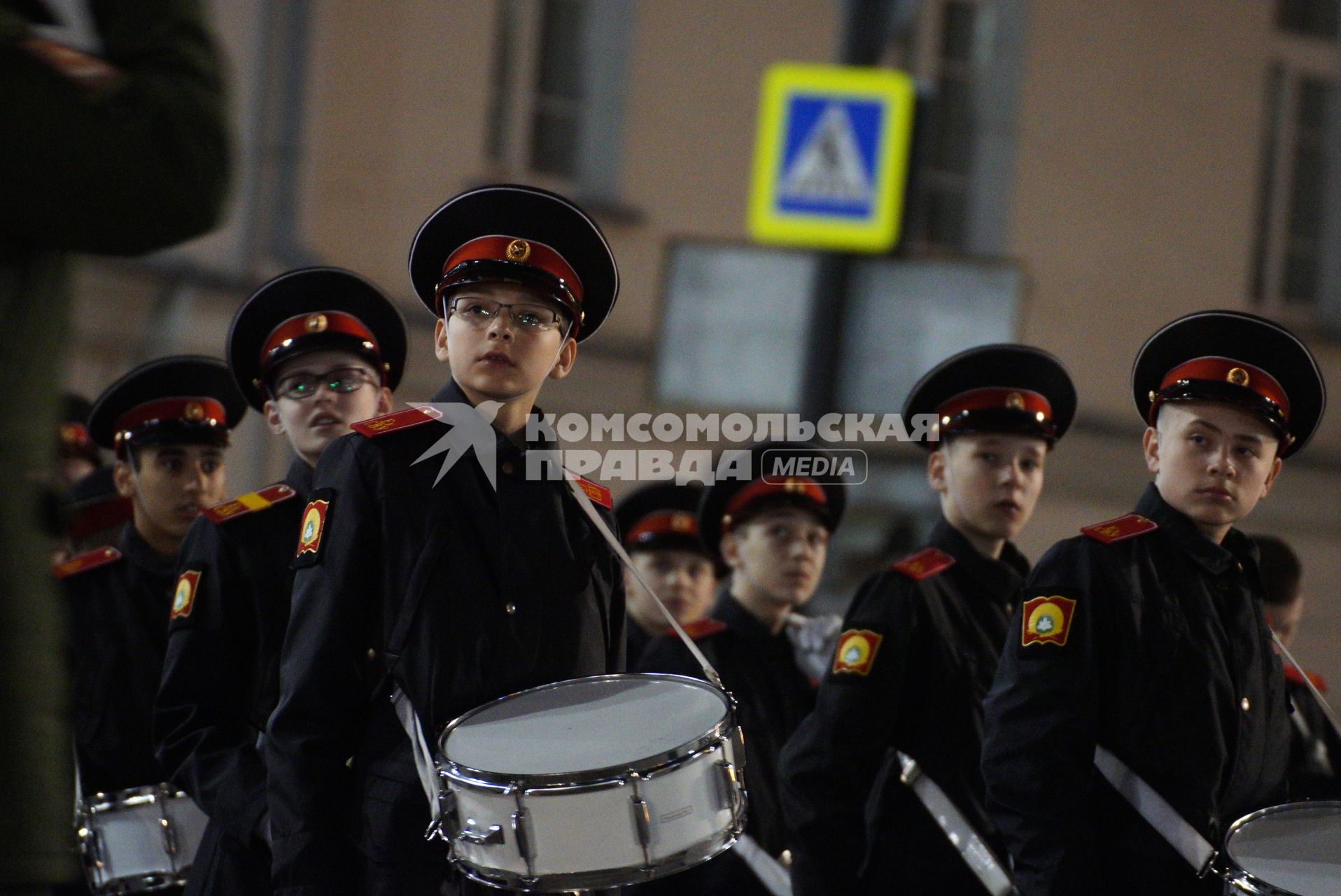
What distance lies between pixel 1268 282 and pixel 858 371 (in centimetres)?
678

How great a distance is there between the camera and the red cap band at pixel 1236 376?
11.9ft

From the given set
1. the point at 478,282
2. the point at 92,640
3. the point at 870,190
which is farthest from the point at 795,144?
the point at 478,282

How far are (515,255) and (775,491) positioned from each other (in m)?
2.07

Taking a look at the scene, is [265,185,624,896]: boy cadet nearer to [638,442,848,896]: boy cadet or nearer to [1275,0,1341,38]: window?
[638,442,848,896]: boy cadet

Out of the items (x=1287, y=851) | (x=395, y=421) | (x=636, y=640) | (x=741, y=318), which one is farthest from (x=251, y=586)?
(x=741, y=318)

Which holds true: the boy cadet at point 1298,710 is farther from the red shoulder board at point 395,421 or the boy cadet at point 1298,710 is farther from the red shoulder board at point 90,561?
the red shoulder board at point 90,561

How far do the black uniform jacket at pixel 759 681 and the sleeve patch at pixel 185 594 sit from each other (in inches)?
53.7

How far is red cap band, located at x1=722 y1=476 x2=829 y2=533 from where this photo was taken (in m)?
5.16

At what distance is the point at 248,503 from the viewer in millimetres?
3863

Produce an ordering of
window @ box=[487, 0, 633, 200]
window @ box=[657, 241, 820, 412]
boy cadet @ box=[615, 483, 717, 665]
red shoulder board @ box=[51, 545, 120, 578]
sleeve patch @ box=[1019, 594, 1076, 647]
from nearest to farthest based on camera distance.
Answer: sleeve patch @ box=[1019, 594, 1076, 647] → red shoulder board @ box=[51, 545, 120, 578] → boy cadet @ box=[615, 483, 717, 665] → window @ box=[657, 241, 820, 412] → window @ box=[487, 0, 633, 200]

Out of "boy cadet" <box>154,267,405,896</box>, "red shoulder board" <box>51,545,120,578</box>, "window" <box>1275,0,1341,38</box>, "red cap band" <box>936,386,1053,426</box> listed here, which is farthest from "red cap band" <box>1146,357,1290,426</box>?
"window" <box>1275,0,1341,38</box>

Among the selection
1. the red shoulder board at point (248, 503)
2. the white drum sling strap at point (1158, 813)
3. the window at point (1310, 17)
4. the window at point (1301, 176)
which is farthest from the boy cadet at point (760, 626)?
the window at point (1310, 17)

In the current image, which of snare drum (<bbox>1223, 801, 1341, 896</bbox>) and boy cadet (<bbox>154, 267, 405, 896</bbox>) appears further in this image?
boy cadet (<bbox>154, 267, 405, 896</bbox>)

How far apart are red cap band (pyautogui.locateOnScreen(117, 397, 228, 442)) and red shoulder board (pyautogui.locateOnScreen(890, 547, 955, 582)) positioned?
1.80 metres
